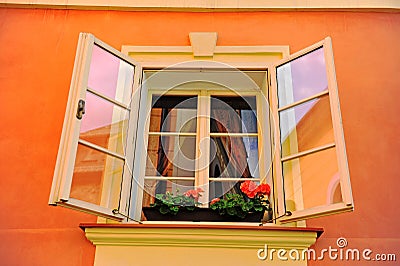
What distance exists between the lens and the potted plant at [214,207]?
2668 mm

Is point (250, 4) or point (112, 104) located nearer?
point (112, 104)

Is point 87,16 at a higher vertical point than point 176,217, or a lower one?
higher

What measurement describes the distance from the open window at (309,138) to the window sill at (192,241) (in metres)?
0.15

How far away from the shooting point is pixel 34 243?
8.53 ft

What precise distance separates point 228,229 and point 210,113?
1.05m

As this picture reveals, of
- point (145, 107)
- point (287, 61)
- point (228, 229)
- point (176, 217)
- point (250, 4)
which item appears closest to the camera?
point (228, 229)

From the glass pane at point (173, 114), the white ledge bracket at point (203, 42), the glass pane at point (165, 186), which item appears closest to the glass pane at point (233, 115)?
the glass pane at point (173, 114)

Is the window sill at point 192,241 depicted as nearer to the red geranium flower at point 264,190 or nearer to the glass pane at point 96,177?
the glass pane at point 96,177

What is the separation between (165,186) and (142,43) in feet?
3.64

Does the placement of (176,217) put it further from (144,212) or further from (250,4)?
(250,4)

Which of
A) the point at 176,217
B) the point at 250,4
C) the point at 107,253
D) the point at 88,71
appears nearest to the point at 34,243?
the point at 107,253

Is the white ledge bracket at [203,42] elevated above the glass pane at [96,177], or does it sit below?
above

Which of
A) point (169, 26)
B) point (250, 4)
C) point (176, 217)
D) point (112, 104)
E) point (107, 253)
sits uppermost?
point (250, 4)

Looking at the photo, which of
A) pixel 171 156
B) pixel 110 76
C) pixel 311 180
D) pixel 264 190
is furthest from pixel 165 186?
pixel 311 180
